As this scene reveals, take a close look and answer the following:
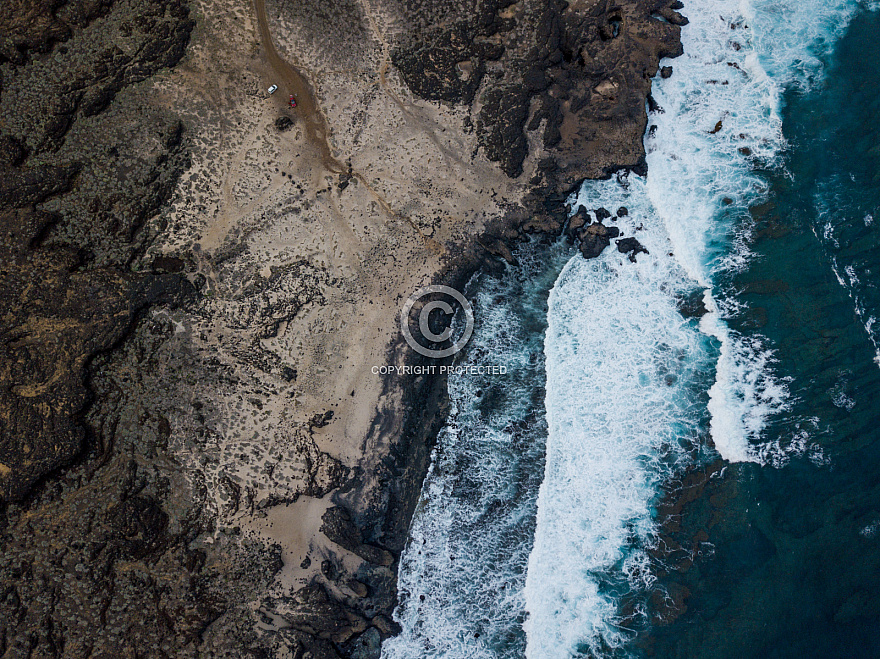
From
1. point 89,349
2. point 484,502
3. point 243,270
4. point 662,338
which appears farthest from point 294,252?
point 662,338

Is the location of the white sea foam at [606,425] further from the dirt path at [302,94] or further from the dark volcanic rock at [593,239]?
the dirt path at [302,94]

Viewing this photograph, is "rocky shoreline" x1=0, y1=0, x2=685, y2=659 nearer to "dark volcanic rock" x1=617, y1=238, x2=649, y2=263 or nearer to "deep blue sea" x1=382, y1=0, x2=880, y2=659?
"dark volcanic rock" x1=617, y1=238, x2=649, y2=263

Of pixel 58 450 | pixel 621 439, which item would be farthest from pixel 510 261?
pixel 58 450

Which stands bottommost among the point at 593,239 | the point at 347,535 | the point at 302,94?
the point at 347,535

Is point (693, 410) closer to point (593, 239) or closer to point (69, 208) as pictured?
point (593, 239)

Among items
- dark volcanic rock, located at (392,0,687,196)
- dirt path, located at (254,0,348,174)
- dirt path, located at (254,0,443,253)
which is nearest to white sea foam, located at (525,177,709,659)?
dark volcanic rock, located at (392,0,687,196)

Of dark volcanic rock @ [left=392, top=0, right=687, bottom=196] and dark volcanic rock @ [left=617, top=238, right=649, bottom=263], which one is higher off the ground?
dark volcanic rock @ [left=392, top=0, right=687, bottom=196]
